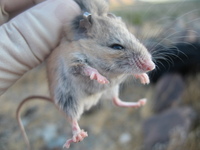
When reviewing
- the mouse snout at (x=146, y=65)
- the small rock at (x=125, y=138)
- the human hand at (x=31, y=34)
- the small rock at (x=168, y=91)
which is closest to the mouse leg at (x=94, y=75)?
the mouse snout at (x=146, y=65)

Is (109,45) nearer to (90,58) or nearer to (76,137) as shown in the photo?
(90,58)

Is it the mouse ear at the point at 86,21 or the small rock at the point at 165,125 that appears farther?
the small rock at the point at 165,125

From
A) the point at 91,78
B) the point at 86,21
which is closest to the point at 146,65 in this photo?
the point at 91,78

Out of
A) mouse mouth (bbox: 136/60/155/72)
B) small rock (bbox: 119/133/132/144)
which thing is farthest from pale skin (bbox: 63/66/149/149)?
small rock (bbox: 119/133/132/144)

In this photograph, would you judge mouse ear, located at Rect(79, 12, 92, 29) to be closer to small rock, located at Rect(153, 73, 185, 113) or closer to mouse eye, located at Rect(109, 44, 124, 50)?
mouse eye, located at Rect(109, 44, 124, 50)

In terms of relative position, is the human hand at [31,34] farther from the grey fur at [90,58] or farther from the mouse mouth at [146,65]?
the mouse mouth at [146,65]

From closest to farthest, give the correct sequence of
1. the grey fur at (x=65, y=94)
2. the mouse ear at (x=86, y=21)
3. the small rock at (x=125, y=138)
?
the mouse ear at (x=86, y=21) < the grey fur at (x=65, y=94) < the small rock at (x=125, y=138)

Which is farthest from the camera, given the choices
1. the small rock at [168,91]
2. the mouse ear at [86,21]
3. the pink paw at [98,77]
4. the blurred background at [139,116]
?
the small rock at [168,91]
